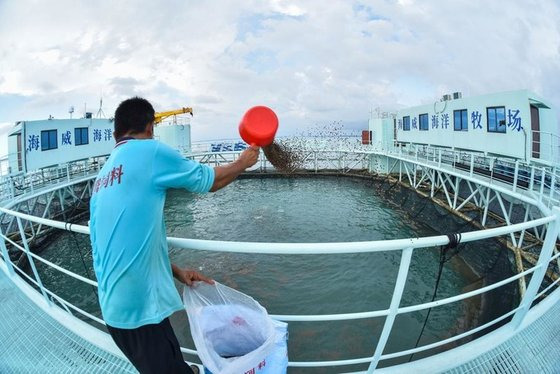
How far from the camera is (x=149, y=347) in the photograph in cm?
140

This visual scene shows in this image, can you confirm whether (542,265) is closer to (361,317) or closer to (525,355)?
(525,355)

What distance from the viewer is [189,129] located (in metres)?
23.4

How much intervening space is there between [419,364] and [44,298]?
3056 millimetres

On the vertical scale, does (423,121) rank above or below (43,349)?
above

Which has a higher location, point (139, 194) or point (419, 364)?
point (139, 194)

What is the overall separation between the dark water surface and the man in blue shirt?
7.69 feet

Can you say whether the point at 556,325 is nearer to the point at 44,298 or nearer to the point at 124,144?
the point at 124,144

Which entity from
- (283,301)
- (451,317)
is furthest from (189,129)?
(451,317)

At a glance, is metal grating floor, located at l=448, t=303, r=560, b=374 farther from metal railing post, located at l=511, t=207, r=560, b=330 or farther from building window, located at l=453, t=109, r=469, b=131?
building window, located at l=453, t=109, r=469, b=131

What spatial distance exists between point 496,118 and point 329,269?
7.15 metres

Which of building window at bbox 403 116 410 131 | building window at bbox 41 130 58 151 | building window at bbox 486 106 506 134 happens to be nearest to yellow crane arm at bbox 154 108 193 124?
building window at bbox 41 130 58 151

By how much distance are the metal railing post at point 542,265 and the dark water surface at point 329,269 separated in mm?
3009

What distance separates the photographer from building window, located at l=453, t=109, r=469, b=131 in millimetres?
10831

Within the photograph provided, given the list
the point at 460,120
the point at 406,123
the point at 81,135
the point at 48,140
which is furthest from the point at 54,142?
the point at 406,123
